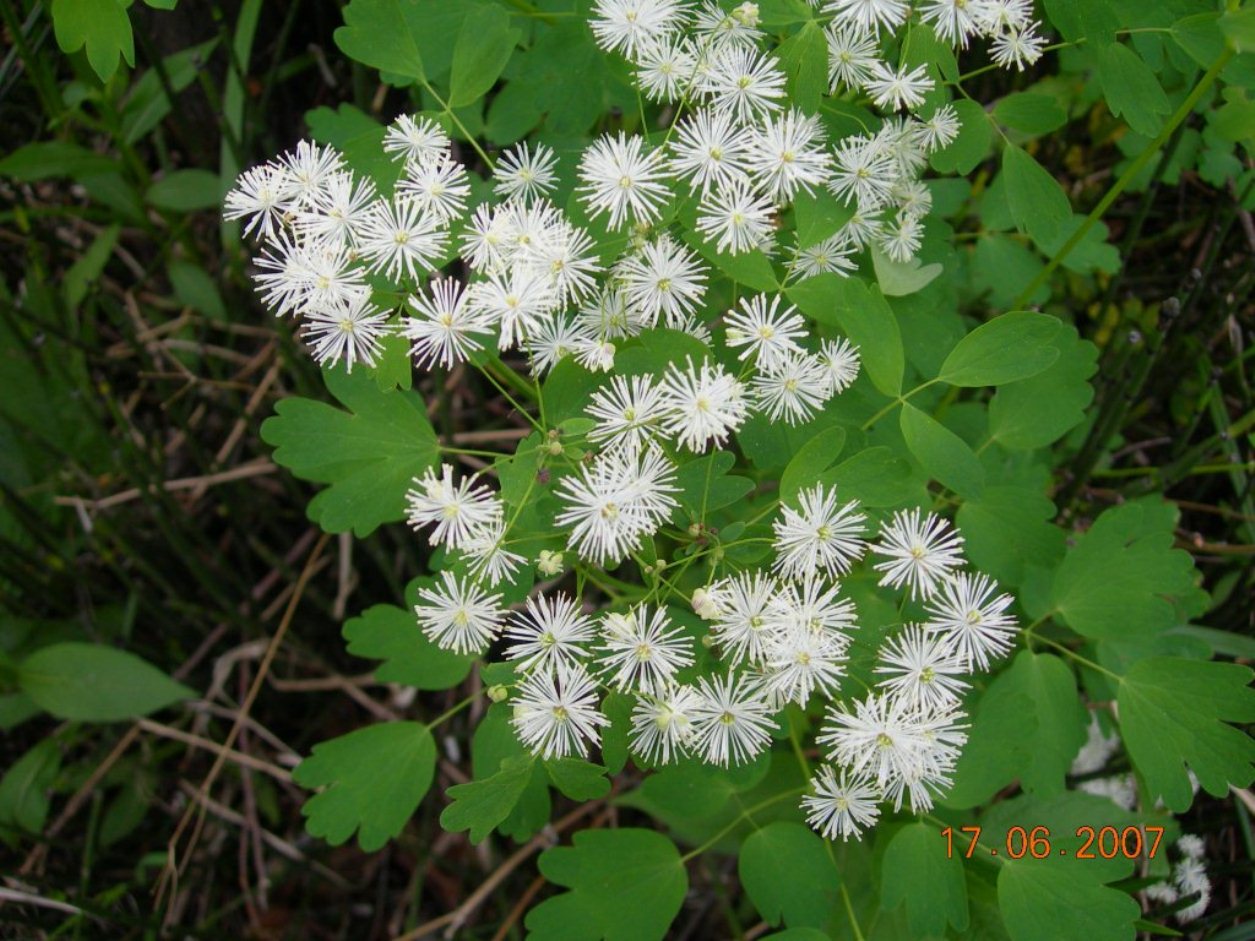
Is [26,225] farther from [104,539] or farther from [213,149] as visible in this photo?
[104,539]

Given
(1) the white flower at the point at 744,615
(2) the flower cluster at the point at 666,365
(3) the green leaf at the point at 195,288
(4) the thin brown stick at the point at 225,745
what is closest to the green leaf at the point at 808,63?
(2) the flower cluster at the point at 666,365

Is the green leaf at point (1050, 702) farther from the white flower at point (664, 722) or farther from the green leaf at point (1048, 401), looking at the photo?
the white flower at point (664, 722)

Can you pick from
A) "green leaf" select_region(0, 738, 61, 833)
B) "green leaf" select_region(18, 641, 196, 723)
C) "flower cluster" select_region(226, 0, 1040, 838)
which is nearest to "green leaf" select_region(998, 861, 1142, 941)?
"flower cluster" select_region(226, 0, 1040, 838)

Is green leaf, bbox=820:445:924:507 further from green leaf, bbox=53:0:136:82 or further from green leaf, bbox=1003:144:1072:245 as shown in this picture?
green leaf, bbox=53:0:136:82

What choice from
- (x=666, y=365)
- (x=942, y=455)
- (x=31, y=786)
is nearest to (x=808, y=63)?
(x=666, y=365)

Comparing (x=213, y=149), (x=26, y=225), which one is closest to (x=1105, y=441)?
(x=213, y=149)

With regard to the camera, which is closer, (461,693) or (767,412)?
(767,412)

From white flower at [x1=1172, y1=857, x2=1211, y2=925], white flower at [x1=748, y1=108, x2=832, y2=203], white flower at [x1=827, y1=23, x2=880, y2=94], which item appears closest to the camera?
white flower at [x1=748, y1=108, x2=832, y2=203]

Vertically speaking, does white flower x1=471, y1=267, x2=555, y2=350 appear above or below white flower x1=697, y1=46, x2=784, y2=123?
below
